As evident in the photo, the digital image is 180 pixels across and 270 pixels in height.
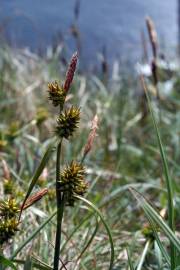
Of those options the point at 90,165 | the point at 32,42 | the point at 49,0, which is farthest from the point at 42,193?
the point at 49,0

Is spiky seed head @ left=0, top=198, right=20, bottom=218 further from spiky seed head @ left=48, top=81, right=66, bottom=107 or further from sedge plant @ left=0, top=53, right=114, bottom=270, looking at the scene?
spiky seed head @ left=48, top=81, right=66, bottom=107

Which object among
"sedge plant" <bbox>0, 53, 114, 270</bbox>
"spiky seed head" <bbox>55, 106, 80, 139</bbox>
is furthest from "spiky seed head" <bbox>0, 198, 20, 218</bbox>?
"spiky seed head" <bbox>55, 106, 80, 139</bbox>

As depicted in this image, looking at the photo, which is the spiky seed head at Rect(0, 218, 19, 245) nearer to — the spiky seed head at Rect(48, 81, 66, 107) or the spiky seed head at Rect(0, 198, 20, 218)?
the spiky seed head at Rect(0, 198, 20, 218)

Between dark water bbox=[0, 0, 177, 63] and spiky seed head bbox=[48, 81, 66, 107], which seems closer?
spiky seed head bbox=[48, 81, 66, 107]

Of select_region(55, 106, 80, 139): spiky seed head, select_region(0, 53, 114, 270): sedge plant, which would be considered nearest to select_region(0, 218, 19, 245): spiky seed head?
select_region(0, 53, 114, 270): sedge plant

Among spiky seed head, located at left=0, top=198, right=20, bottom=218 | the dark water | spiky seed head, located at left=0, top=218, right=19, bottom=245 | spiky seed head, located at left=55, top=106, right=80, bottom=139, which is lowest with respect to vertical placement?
spiky seed head, located at left=0, top=218, right=19, bottom=245

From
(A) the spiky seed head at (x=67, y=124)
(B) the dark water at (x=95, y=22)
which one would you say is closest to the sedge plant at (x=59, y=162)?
(A) the spiky seed head at (x=67, y=124)

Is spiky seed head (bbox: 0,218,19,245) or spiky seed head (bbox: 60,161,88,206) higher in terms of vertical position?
spiky seed head (bbox: 60,161,88,206)

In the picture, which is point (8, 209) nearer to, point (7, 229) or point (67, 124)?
point (7, 229)

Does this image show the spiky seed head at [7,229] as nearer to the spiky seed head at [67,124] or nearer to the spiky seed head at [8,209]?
the spiky seed head at [8,209]
